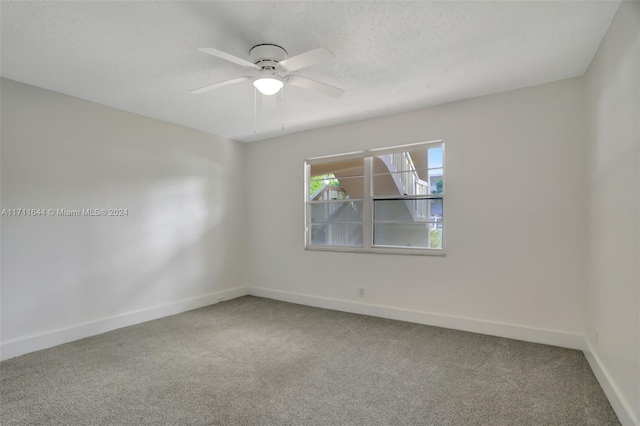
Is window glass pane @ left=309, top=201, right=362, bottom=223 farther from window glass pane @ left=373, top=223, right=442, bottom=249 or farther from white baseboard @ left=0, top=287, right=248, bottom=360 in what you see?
white baseboard @ left=0, top=287, right=248, bottom=360

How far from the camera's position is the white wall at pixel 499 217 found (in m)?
2.94

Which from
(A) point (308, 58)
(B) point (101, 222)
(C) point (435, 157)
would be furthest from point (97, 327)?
(C) point (435, 157)

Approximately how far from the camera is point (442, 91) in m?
3.22

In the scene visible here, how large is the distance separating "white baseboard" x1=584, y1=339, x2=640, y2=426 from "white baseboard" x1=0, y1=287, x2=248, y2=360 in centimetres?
426

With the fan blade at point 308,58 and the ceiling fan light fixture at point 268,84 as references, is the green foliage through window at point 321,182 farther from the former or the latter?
the fan blade at point 308,58

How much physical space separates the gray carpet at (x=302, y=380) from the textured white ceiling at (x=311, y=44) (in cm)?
247

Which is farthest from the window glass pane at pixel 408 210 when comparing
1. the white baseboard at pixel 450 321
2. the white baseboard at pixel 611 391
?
the white baseboard at pixel 611 391

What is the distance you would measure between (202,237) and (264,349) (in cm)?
220

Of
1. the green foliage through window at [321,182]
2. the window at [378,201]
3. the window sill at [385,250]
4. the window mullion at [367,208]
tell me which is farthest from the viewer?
the green foliage through window at [321,182]

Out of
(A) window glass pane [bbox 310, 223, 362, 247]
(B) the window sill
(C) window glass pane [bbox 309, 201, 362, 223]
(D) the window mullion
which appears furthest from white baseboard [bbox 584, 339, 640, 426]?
(C) window glass pane [bbox 309, 201, 362, 223]

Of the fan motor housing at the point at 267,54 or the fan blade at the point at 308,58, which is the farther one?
the fan motor housing at the point at 267,54

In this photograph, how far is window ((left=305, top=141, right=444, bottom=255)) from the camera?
3.73 m

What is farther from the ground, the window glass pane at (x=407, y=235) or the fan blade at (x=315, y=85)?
the fan blade at (x=315, y=85)

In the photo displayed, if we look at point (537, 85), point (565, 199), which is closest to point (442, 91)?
point (537, 85)
